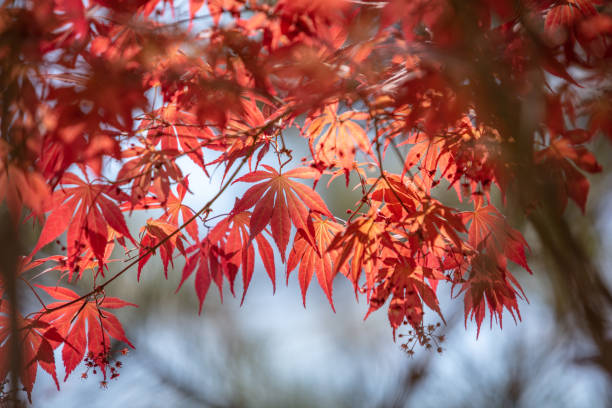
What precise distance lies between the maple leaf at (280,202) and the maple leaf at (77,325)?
33 cm

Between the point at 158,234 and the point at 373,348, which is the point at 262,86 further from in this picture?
the point at 373,348

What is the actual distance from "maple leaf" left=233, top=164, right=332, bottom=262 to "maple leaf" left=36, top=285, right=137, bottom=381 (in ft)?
1.09

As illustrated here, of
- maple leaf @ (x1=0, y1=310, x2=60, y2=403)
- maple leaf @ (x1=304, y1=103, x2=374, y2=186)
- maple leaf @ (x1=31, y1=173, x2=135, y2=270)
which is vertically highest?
maple leaf @ (x1=304, y1=103, x2=374, y2=186)

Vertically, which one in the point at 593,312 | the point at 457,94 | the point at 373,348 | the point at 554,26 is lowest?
the point at 373,348

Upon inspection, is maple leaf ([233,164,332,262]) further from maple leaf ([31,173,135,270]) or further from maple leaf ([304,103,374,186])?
maple leaf ([31,173,135,270])

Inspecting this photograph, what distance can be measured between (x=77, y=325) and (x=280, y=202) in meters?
0.48

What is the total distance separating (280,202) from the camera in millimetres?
729

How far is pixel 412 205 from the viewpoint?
715mm

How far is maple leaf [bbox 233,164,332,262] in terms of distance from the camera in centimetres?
71

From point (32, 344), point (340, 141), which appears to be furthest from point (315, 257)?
point (32, 344)

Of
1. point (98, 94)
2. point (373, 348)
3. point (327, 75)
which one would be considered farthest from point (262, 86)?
point (373, 348)

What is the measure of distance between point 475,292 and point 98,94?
66 cm

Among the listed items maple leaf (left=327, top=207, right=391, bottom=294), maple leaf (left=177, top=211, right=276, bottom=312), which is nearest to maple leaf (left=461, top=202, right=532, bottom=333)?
maple leaf (left=327, top=207, right=391, bottom=294)

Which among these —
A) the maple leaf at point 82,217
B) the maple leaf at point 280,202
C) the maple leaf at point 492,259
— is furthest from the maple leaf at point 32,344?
the maple leaf at point 492,259
